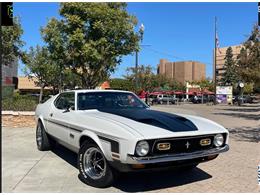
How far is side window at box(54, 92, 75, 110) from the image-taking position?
670 cm

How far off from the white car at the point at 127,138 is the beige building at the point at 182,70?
318 feet

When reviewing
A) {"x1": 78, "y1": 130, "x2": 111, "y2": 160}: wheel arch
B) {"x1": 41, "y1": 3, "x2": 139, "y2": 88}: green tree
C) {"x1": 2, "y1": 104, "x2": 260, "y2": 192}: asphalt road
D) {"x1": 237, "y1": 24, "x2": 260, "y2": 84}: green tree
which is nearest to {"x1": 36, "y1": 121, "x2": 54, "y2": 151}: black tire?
{"x1": 2, "y1": 104, "x2": 260, "y2": 192}: asphalt road

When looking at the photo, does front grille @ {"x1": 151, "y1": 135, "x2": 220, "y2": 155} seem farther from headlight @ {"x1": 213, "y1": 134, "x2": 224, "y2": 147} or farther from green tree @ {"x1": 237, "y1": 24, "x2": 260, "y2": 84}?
green tree @ {"x1": 237, "y1": 24, "x2": 260, "y2": 84}

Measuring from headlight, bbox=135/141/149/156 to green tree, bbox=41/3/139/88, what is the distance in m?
12.5

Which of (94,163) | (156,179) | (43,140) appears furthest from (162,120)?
(43,140)

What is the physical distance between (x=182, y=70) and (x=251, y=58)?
254 feet

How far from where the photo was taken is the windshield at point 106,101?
649 centimetres

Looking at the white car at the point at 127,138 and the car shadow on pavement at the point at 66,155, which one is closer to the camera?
the white car at the point at 127,138

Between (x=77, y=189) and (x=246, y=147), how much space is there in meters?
5.35

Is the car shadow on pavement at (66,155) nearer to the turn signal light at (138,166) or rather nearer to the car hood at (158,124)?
the car hood at (158,124)

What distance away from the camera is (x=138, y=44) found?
18484 mm

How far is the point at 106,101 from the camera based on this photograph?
6.67m

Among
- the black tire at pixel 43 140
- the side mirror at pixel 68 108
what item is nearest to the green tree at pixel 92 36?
the black tire at pixel 43 140

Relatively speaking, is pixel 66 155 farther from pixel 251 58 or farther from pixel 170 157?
pixel 251 58
